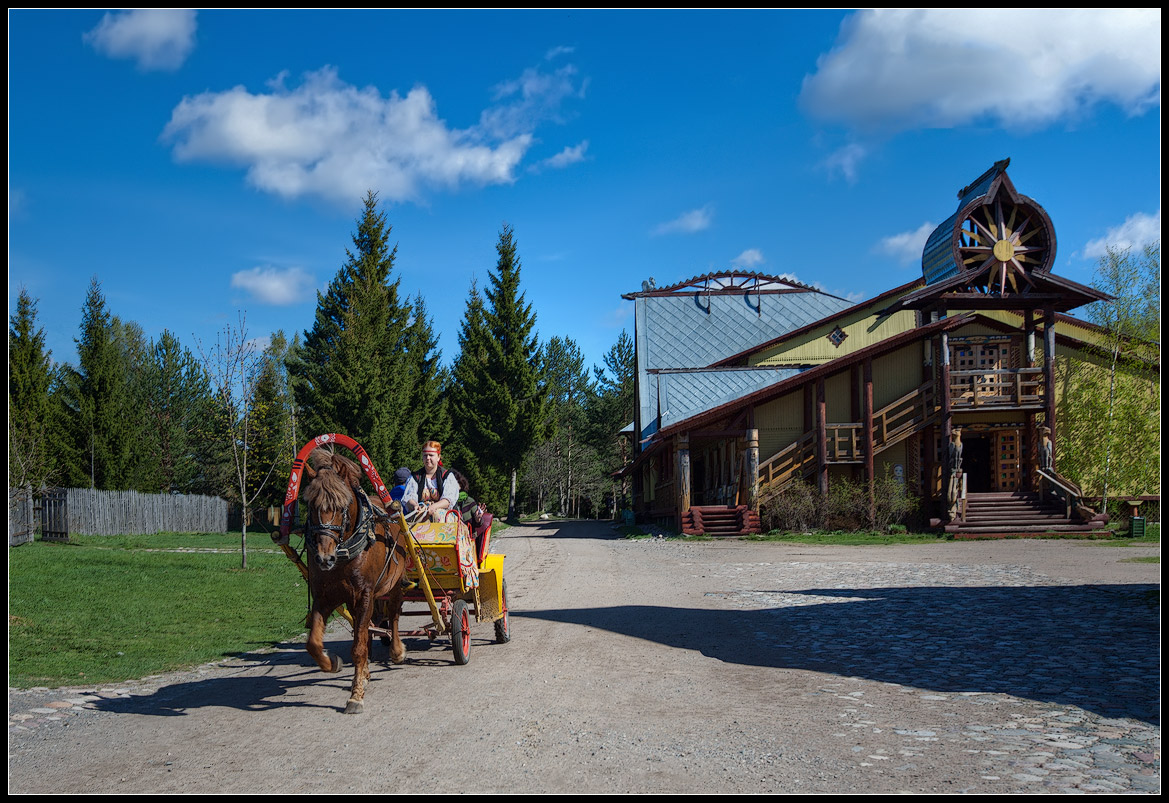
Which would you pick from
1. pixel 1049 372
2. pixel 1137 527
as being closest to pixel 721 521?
pixel 1049 372

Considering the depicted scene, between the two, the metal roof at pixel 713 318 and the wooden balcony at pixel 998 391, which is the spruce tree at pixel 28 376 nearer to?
the metal roof at pixel 713 318

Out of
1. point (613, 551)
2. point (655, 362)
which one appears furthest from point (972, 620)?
point (655, 362)

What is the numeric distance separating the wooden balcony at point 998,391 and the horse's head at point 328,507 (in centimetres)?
2400

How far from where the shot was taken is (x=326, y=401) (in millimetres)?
32344

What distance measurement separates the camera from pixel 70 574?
1627 centimetres

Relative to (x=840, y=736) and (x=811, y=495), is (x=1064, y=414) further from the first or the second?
(x=840, y=736)

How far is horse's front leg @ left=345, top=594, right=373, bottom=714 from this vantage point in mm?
6609

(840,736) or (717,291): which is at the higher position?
(717,291)

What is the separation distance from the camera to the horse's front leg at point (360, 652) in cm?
661

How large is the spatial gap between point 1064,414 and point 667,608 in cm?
2266

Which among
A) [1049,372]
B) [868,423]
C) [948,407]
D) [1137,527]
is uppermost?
[1049,372]

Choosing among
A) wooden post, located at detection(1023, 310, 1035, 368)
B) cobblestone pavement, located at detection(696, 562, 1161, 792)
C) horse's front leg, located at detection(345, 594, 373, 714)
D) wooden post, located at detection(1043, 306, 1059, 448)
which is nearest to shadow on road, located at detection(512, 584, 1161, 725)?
cobblestone pavement, located at detection(696, 562, 1161, 792)

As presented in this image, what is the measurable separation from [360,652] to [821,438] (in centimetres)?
2264

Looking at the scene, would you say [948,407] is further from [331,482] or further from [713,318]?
[331,482]
